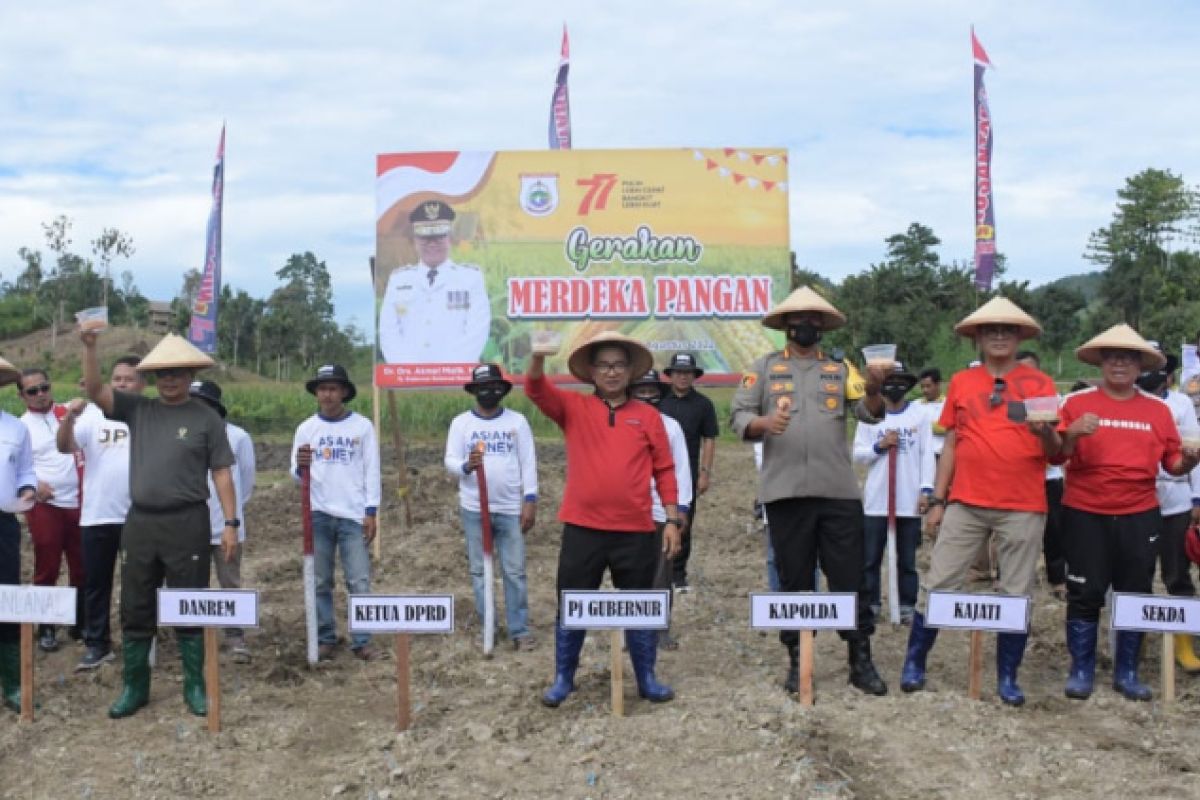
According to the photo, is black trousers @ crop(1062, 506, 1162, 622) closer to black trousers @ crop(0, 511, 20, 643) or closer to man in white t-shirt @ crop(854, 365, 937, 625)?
man in white t-shirt @ crop(854, 365, 937, 625)

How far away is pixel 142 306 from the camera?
53.8 metres

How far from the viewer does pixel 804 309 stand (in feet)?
18.7

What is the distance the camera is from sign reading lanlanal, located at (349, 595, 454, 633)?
5602 millimetres

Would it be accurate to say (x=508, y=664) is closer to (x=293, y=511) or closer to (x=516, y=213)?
(x=516, y=213)

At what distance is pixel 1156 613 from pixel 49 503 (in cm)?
630

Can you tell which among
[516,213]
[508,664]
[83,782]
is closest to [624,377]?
[508,664]

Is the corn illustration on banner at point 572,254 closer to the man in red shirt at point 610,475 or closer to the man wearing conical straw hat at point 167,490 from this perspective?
the man wearing conical straw hat at point 167,490

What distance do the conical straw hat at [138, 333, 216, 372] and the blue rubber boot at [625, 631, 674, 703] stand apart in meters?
2.51

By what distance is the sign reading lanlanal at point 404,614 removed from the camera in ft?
18.4

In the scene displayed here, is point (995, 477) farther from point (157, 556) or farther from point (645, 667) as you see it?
point (157, 556)

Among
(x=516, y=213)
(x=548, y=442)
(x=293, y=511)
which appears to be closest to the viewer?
(x=516, y=213)

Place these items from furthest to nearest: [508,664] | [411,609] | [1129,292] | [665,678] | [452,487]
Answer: [1129,292], [452,487], [508,664], [665,678], [411,609]

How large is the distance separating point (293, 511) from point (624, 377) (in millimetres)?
9040

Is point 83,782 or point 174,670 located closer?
point 83,782
